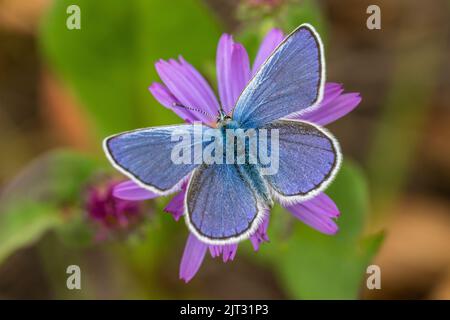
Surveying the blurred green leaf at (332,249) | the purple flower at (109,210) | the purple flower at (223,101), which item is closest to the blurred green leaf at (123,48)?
the purple flower at (109,210)

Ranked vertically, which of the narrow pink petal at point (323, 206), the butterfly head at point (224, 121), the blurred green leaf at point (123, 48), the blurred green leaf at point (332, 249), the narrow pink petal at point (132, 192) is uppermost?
the blurred green leaf at point (123, 48)

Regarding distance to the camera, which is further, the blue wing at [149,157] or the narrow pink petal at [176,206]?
the narrow pink petal at [176,206]

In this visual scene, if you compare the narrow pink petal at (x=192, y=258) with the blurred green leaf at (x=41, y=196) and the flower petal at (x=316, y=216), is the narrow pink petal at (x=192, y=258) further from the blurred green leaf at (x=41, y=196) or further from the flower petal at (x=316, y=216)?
the blurred green leaf at (x=41, y=196)

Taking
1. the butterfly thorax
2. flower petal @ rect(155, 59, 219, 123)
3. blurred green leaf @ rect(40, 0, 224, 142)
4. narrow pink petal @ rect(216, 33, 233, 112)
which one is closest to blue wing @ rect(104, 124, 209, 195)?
the butterfly thorax

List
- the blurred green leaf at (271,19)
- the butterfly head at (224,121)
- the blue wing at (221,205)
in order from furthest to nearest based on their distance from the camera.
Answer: the blurred green leaf at (271,19)
the butterfly head at (224,121)
the blue wing at (221,205)

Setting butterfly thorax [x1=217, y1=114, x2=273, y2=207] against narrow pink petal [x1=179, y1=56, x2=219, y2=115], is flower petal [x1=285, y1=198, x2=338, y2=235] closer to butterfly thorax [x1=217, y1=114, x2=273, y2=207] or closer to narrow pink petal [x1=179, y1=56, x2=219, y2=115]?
butterfly thorax [x1=217, y1=114, x2=273, y2=207]
